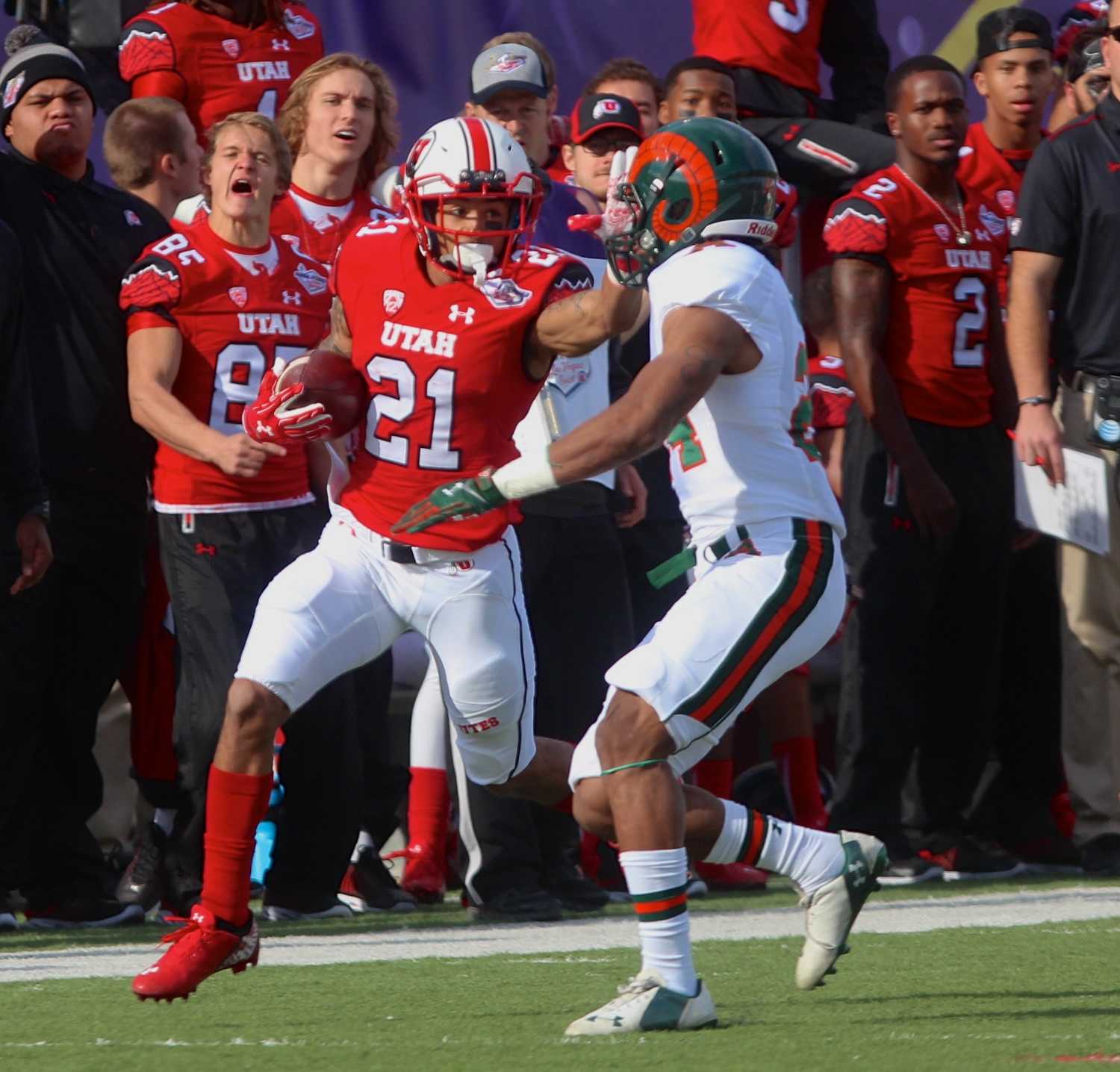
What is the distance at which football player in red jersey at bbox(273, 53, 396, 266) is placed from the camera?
6.77m

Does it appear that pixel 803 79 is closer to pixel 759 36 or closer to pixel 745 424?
pixel 759 36

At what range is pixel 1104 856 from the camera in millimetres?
7195

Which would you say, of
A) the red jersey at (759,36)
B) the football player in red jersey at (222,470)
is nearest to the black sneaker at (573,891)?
the football player in red jersey at (222,470)

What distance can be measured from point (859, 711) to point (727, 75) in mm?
2177

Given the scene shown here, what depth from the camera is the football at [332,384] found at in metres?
4.94

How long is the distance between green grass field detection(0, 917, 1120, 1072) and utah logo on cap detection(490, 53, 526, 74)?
118 inches

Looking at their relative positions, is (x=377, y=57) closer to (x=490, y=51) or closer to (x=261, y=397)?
(x=490, y=51)

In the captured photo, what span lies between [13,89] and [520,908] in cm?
274

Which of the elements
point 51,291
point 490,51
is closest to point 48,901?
point 51,291

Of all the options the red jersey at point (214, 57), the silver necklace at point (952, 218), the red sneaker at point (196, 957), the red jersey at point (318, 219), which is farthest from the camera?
the red jersey at point (214, 57)

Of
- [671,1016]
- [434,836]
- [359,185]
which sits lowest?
[434,836]

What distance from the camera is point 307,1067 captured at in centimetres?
372

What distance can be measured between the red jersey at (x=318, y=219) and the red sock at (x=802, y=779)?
214 cm

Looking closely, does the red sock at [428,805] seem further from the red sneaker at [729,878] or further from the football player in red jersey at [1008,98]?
the football player in red jersey at [1008,98]
